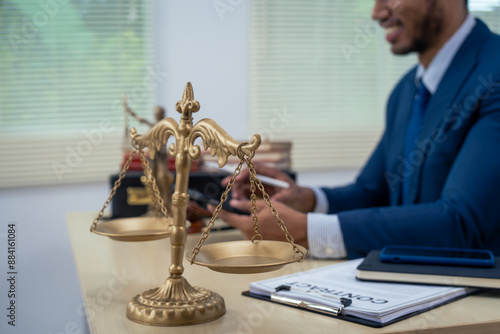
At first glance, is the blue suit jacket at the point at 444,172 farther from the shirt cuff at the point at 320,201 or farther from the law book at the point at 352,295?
the law book at the point at 352,295

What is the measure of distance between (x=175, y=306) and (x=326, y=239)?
1.68ft

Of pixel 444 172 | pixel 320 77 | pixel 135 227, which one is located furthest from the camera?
pixel 320 77

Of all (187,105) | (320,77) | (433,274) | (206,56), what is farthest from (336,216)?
(320,77)

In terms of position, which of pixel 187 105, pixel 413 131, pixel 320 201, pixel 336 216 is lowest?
pixel 320 201

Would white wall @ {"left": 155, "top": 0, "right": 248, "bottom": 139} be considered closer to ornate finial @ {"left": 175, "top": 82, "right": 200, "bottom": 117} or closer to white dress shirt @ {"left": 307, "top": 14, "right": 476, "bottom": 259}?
white dress shirt @ {"left": 307, "top": 14, "right": 476, "bottom": 259}

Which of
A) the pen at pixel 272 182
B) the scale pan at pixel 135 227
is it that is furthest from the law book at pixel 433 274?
the pen at pixel 272 182

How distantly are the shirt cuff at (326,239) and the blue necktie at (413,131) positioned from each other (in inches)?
22.7

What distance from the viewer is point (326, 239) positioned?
52.1 inches

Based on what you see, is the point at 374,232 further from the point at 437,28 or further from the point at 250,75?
the point at 250,75

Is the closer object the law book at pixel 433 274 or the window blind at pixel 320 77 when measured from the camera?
the law book at pixel 433 274

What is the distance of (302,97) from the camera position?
3.59 m

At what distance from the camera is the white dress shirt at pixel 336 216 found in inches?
52.2

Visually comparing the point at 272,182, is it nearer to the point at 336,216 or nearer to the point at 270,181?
the point at 270,181

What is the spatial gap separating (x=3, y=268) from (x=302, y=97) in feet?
5.95
